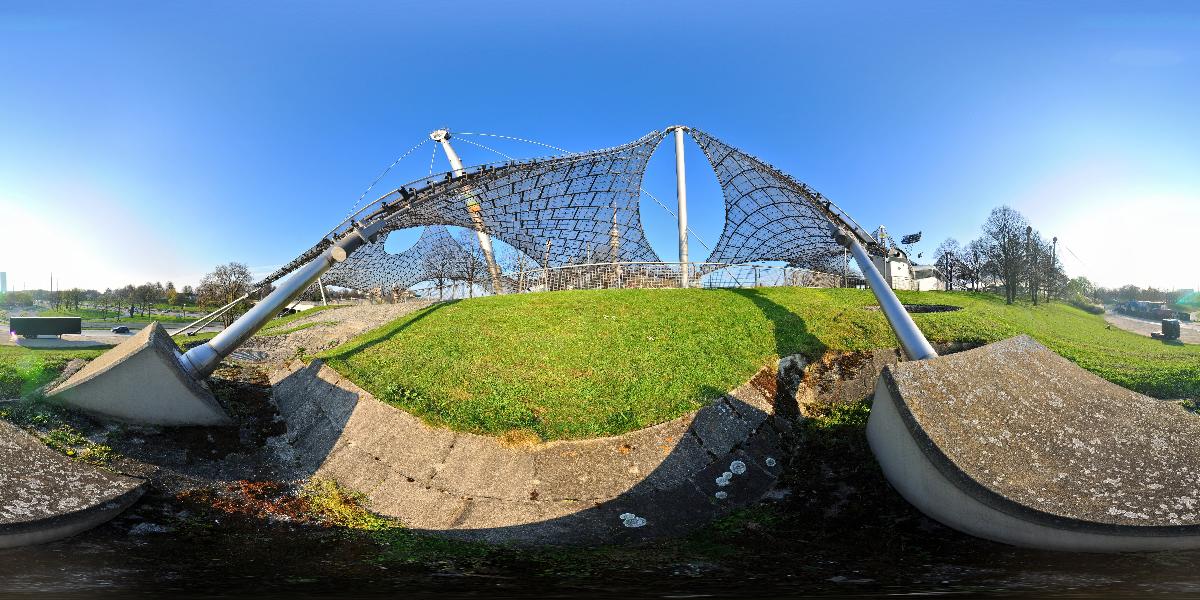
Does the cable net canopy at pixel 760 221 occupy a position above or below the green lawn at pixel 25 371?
above

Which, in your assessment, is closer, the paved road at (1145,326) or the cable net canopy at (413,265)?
the paved road at (1145,326)

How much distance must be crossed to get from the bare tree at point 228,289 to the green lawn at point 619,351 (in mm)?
23240

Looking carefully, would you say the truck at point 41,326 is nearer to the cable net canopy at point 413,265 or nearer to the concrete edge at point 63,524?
the concrete edge at point 63,524

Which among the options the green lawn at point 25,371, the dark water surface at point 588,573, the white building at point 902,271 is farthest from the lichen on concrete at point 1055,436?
the green lawn at point 25,371

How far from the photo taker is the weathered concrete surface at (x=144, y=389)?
9.55m

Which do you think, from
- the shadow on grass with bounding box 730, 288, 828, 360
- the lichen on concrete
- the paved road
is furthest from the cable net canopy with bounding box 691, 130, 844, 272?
the lichen on concrete

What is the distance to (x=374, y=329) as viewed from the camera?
18.5 m

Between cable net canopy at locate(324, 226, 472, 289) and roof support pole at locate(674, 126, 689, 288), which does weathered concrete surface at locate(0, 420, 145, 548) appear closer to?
roof support pole at locate(674, 126, 689, 288)

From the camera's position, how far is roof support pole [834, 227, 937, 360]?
10016mm

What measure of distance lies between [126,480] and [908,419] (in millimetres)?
11429

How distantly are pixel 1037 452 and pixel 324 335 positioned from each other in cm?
1977

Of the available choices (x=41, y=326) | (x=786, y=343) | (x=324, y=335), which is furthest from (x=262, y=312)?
(x=786, y=343)

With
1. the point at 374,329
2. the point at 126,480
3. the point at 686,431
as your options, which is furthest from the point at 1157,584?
the point at 374,329

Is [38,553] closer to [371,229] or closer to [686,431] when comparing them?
[686,431]
